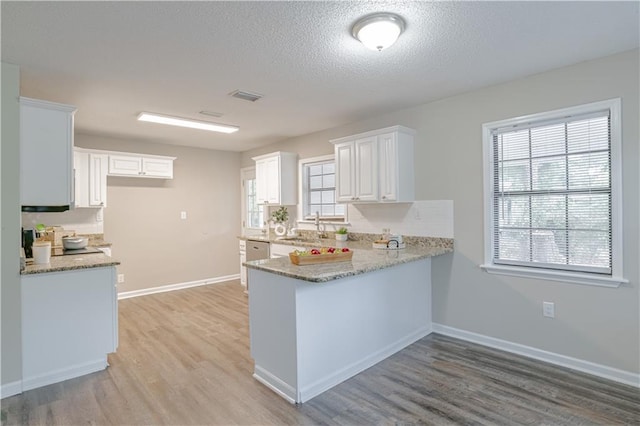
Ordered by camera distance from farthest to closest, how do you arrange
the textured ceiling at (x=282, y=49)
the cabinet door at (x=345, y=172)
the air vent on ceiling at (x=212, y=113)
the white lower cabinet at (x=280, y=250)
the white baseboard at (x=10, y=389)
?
the white lower cabinet at (x=280, y=250)
the cabinet door at (x=345, y=172)
the air vent on ceiling at (x=212, y=113)
the white baseboard at (x=10, y=389)
the textured ceiling at (x=282, y=49)

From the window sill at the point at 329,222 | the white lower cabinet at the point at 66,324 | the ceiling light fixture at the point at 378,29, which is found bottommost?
the white lower cabinet at the point at 66,324

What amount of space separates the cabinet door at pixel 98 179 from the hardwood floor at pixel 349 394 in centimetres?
240

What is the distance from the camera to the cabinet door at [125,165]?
16.7 ft

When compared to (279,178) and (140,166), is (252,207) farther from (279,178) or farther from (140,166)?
(140,166)

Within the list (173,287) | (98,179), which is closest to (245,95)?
(98,179)

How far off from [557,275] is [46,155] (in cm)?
437

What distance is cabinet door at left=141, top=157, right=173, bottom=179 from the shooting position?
5424mm

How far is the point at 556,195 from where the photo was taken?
3.03 metres

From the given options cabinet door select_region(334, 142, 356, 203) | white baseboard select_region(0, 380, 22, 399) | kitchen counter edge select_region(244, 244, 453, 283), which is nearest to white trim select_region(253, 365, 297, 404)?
kitchen counter edge select_region(244, 244, 453, 283)

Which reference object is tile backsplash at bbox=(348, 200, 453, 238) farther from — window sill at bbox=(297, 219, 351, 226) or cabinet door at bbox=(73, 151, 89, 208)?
cabinet door at bbox=(73, 151, 89, 208)

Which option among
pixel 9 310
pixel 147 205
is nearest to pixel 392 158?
pixel 9 310

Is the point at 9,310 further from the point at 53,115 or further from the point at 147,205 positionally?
the point at 147,205

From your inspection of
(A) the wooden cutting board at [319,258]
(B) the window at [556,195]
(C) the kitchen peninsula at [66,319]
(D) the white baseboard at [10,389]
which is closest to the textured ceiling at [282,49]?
(B) the window at [556,195]

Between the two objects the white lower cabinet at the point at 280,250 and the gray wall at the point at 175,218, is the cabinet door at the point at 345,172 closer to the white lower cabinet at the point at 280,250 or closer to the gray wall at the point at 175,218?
the white lower cabinet at the point at 280,250
